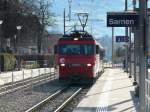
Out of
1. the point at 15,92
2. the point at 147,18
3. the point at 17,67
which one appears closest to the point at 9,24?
the point at 17,67

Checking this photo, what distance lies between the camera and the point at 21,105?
76.1 feet

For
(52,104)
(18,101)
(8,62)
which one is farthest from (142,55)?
(8,62)

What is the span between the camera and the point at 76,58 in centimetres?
3519

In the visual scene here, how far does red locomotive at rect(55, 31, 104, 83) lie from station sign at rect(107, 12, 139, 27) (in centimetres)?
2025

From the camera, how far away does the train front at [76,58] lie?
115 feet

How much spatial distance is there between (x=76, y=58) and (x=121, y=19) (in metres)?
20.5

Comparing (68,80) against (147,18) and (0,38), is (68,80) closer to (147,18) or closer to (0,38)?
(147,18)

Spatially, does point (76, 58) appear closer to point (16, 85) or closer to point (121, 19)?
point (16, 85)

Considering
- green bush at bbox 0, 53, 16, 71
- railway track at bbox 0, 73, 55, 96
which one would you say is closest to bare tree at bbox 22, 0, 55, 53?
green bush at bbox 0, 53, 16, 71

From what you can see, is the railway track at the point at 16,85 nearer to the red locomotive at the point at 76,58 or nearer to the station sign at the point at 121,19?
the red locomotive at the point at 76,58

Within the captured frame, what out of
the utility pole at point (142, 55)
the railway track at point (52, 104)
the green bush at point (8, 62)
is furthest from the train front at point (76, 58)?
the green bush at point (8, 62)

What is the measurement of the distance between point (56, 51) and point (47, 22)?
200ft

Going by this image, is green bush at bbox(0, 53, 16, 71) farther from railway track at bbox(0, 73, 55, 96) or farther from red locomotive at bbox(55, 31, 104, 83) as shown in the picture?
red locomotive at bbox(55, 31, 104, 83)

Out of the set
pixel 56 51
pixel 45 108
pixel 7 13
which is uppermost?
pixel 7 13
